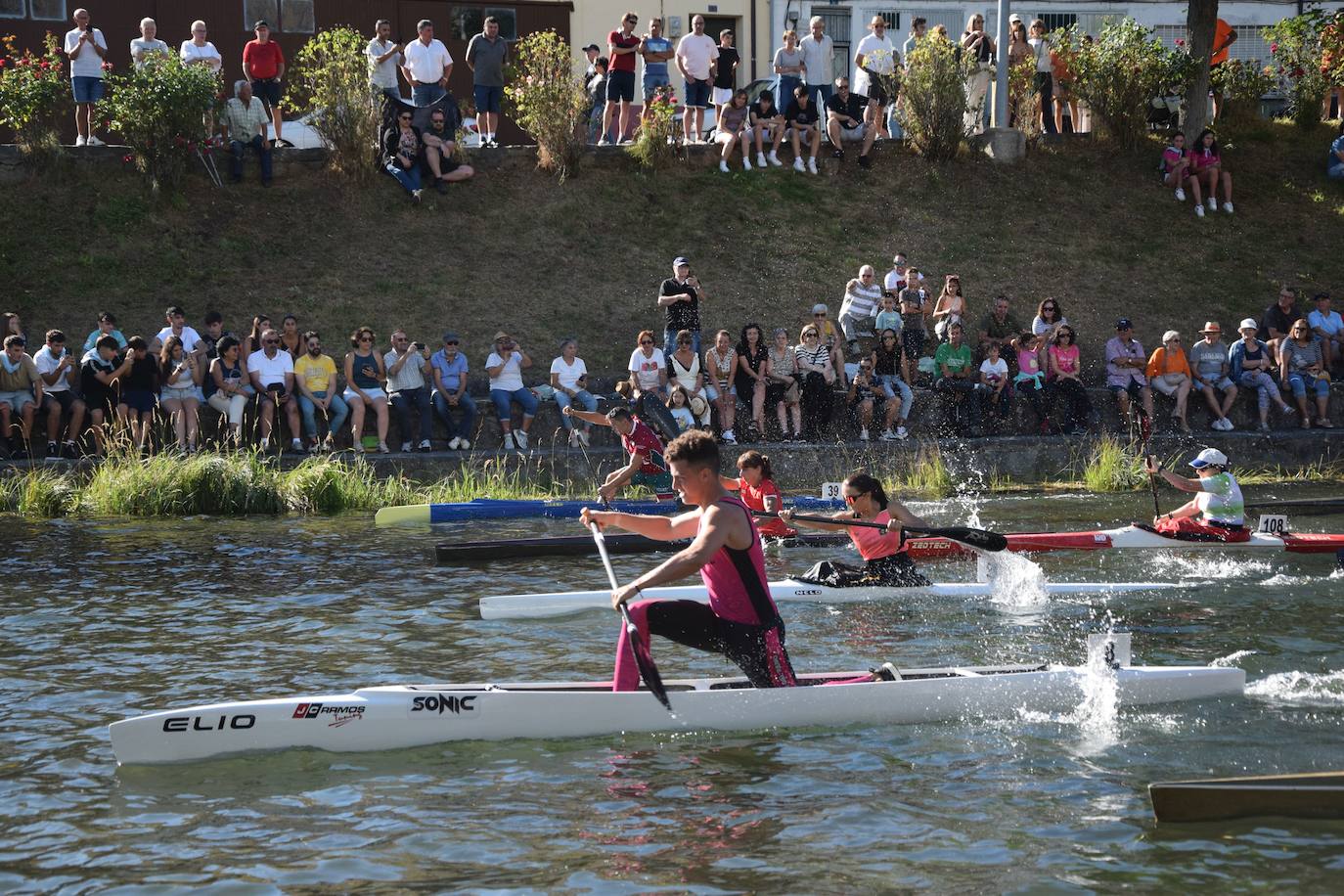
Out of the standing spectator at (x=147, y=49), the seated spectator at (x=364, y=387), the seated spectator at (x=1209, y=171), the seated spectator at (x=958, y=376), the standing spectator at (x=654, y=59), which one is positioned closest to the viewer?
the seated spectator at (x=364, y=387)

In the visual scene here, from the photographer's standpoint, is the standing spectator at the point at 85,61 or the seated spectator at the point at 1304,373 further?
the standing spectator at the point at 85,61

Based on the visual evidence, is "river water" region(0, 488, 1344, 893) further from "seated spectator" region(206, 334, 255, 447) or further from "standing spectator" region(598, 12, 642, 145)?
"standing spectator" region(598, 12, 642, 145)

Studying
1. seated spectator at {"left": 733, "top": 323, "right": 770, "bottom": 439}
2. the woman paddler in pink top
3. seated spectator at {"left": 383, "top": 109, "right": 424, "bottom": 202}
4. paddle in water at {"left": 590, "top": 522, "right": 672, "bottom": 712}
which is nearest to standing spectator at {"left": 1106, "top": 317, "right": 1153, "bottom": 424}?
seated spectator at {"left": 733, "top": 323, "right": 770, "bottom": 439}

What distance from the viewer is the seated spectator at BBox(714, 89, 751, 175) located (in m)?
22.0

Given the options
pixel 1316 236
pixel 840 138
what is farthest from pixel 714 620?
pixel 1316 236

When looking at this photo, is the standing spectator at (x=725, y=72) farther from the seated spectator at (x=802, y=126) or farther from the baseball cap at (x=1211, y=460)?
the baseball cap at (x=1211, y=460)

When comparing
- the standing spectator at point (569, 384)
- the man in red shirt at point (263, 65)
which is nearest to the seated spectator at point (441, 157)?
the man in red shirt at point (263, 65)

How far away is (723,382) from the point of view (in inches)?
690

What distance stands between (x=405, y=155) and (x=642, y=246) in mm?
3563

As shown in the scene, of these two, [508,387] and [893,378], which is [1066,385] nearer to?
[893,378]

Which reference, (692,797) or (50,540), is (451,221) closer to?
(50,540)

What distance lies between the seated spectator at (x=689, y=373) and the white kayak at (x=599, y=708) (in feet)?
29.7

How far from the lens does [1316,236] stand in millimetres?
22922

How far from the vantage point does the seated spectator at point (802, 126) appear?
21906mm
